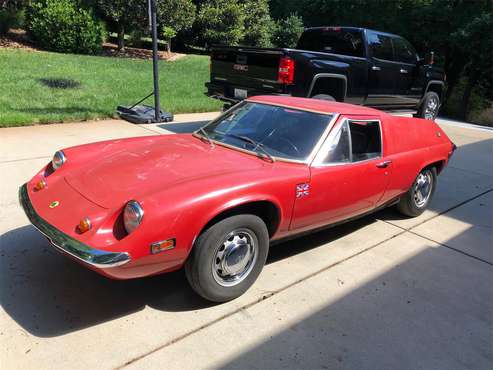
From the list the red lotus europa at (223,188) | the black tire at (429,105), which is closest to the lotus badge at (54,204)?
the red lotus europa at (223,188)

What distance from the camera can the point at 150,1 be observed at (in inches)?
318

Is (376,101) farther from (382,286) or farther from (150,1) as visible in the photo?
(382,286)

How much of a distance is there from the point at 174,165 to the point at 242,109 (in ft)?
3.99

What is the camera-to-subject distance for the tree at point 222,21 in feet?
68.5

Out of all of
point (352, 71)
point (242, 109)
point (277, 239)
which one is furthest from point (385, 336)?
point (352, 71)

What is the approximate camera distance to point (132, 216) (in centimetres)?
259

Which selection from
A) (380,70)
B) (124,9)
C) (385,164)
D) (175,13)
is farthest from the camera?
(175,13)

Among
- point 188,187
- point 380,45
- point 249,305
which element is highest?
point 380,45

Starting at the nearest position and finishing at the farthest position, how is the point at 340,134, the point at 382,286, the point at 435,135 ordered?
the point at 382,286
the point at 340,134
the point at 435,135

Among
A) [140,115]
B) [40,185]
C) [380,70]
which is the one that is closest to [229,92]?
[140,115]

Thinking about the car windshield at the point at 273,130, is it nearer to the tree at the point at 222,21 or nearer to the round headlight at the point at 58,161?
the round headlight at the point at 58,161

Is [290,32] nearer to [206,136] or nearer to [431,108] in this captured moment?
[431,108]

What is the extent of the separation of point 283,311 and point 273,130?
1.53 m

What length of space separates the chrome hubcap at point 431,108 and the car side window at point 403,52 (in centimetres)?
145
